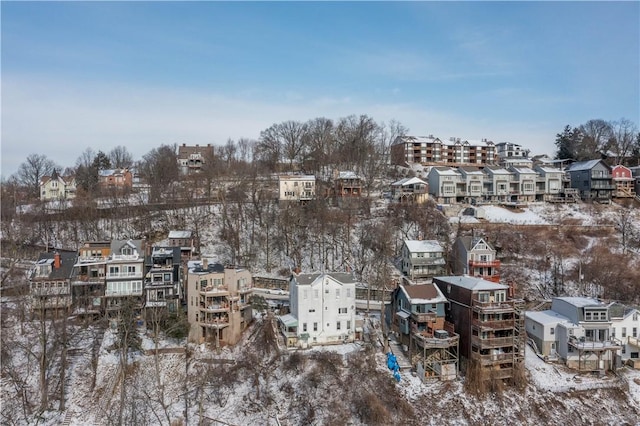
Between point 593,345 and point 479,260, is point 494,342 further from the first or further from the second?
point 479,260

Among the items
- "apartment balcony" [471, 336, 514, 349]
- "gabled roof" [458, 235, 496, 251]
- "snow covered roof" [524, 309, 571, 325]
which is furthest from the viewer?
"gabled roof" [458, 235, 496, 251]

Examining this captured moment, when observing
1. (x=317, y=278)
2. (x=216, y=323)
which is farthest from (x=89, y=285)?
(x=317, y=278)

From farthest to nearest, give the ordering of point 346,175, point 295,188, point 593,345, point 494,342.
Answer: point 346,175
point 295,188
point 593,345
point 494,342

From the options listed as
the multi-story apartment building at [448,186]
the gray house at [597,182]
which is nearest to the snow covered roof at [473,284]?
the multi-story apartment building at [448,186]

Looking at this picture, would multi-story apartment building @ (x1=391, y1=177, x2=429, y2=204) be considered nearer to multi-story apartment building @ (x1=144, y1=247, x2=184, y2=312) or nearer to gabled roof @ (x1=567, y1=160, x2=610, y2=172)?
gabled roof @ (x1=567, y1=160, x2=610, y2=172)

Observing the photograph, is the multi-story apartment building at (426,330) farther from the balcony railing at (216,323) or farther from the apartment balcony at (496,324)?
the balcony railing at (216,323)

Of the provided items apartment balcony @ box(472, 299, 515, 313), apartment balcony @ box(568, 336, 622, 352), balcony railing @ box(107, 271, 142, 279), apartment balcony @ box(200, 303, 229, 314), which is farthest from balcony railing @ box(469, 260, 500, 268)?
balcony railing @ box(107, 271, 142, 279)
